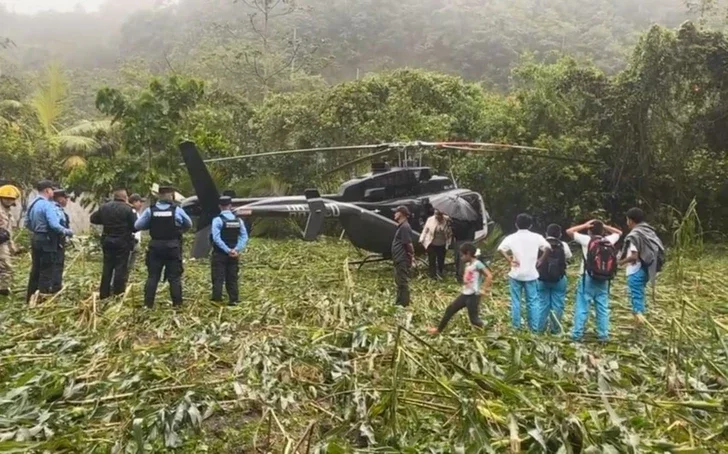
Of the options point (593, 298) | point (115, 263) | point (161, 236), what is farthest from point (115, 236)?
point (593, 298)

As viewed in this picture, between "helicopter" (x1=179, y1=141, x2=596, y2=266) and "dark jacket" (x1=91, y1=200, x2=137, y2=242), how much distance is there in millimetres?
1263

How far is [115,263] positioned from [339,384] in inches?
164

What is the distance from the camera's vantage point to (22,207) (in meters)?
16.7

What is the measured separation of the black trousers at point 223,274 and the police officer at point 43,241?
185 centimetres

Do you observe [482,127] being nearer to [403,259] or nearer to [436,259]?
[436,259]

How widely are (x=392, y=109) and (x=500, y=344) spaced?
1249 centimetres

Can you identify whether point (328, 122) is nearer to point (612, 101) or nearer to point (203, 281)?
point (612, 101)

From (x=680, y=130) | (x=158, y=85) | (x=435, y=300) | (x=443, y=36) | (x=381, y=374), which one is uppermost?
(x=443, y=36)

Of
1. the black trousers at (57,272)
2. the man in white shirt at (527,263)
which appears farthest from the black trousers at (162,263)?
the man in white shirt at (527,263)

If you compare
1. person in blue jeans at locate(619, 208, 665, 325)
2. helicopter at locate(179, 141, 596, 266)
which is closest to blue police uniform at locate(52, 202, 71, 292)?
helicopter at locate(179, 141, 596, 266)

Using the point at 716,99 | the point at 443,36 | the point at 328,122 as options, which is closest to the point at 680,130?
the point at 716,99

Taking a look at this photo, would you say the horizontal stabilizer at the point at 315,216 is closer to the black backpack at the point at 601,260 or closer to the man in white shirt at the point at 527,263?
the man in white shirt at the point at 527,263

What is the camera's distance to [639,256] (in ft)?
21.4

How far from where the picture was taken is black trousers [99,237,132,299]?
7.36 meters
